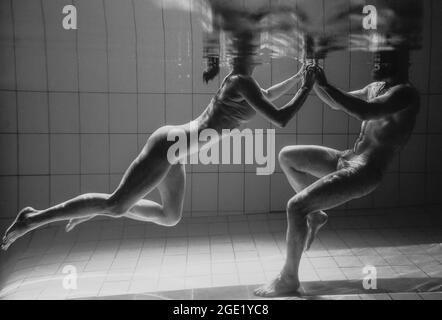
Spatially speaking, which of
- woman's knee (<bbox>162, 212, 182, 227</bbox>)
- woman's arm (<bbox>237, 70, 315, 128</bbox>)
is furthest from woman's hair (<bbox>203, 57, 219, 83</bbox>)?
woman's knee (<bbox>162, 212, 182, 227</bbox>)

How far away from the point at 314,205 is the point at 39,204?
2.31 meters

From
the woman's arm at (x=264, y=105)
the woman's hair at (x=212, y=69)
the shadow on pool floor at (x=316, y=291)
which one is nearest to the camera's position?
the woman's arm at (x=264, y=105)

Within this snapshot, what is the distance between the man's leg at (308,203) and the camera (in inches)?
81.9

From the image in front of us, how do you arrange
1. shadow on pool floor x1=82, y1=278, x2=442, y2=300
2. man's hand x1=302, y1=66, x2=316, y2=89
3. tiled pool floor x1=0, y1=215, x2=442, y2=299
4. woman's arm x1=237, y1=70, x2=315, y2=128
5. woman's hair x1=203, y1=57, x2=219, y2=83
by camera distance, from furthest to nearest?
woman's hair x1=203, y1=57, x2=219, y2=83 → tiled pool floor x1=0, y1=215, x2=442, y2=299 → shadow on pool floor x1=82, y1=278, x2=442, y2=300 → man's hand x1=302, y1=66, x2=316, y2=89 → woman's arm x1=237, y1=70, x2=315, y2=128

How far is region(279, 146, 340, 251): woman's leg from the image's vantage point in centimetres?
228

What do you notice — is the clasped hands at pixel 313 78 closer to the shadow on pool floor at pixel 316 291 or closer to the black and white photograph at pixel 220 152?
the black and white photograph at pixel 220 152

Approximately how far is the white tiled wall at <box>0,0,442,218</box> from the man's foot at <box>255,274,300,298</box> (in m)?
1.30

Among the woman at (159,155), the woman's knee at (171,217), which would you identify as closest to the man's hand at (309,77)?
the woman at (159,155)

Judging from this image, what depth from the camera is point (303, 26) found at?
9.14 ft

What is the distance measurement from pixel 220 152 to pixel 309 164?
4.09 feet

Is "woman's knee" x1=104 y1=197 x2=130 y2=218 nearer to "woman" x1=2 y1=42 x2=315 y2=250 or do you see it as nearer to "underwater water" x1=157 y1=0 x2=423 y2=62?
"woman" x1=2 y1=42 x2=315 y2=250

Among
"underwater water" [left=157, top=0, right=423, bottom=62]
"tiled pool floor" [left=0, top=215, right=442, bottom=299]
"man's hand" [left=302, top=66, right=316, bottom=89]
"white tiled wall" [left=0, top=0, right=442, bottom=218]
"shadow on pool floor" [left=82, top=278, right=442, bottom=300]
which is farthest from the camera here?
"white tiled wall" [left=0, top=0, right=442, bottom=218]

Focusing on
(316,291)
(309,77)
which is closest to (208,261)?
(316,291)

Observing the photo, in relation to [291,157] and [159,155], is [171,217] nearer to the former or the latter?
[159,155]
